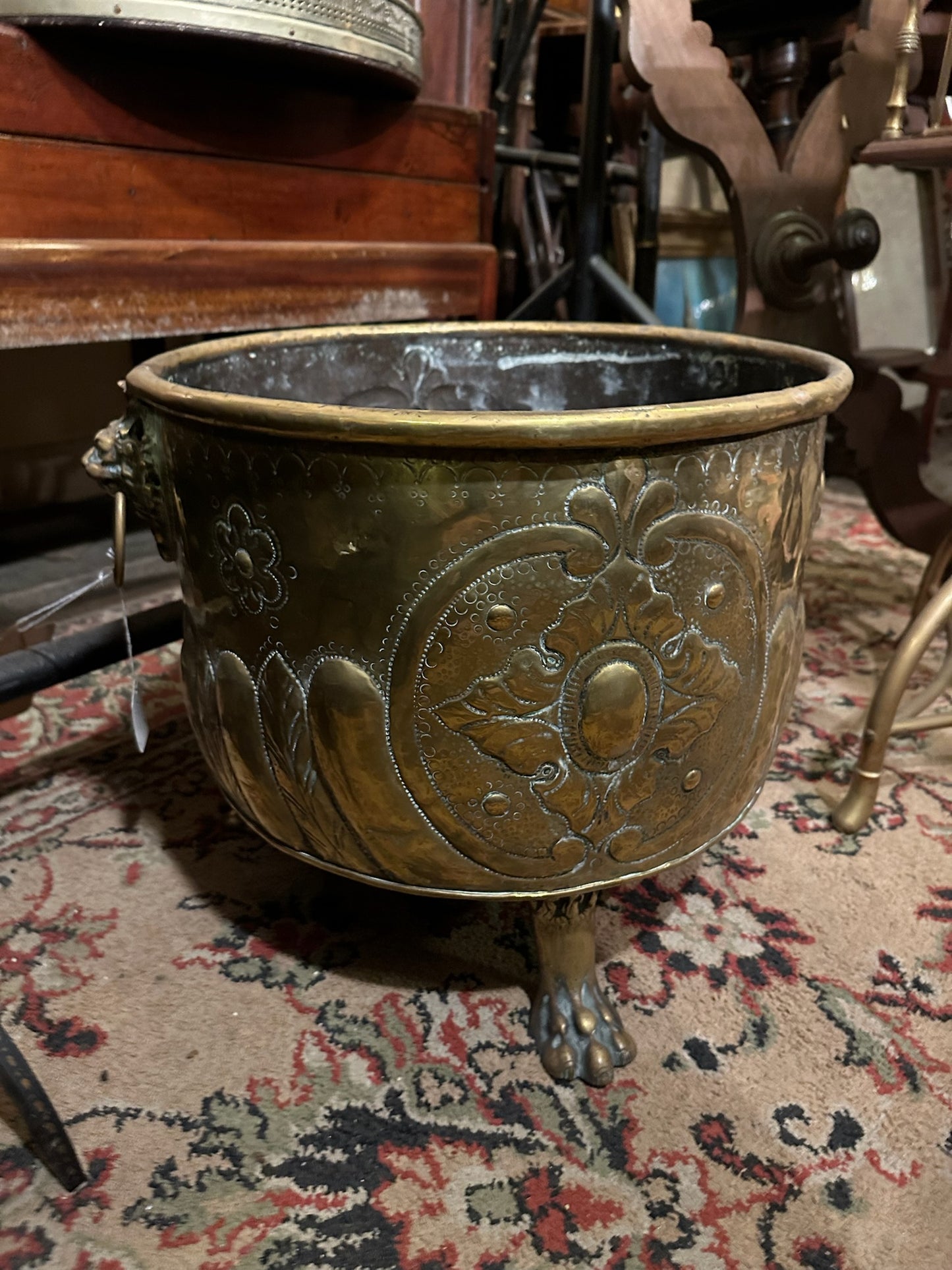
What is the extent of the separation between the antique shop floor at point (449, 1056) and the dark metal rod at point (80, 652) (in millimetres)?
235

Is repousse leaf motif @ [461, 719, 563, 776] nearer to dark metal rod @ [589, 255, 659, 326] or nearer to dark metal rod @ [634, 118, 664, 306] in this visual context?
dark metal rod @ [589, 255, 659, 326]

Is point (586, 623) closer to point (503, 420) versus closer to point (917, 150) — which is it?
point (503, 420)

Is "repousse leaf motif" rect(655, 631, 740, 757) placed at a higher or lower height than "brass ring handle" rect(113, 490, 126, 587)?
lower

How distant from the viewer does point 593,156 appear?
174 centimetres

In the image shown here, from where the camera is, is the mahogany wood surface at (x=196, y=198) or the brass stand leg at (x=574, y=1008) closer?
the brass stand leg at (x=574, y=1008)

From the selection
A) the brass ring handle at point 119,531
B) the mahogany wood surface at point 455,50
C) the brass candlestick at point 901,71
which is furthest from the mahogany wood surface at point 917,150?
the brass ring handle at point 119,531

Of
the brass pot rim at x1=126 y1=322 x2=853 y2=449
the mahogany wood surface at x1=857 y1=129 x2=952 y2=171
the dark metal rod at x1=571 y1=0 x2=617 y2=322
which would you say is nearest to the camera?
the brass pot rim at x1=126 y1=322 x2=853 y2=449

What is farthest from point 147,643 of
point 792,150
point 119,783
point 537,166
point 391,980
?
point 537,166

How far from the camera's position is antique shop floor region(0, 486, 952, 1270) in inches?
25.2

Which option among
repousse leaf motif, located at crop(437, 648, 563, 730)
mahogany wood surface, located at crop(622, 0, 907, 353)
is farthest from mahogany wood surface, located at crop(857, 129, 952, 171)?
repousse leaf motif, located at crop(437, 648, 563, 730)

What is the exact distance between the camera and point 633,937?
93cm

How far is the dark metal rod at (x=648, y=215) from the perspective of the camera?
2.06 metres

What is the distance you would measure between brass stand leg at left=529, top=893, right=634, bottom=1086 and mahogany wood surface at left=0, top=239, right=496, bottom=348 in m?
0.78

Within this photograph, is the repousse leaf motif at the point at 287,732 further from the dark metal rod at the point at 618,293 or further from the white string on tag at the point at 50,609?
the dark metal rod at the point at 618,293
